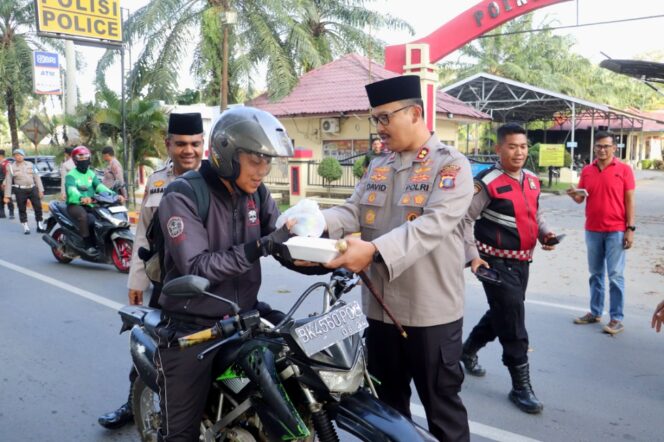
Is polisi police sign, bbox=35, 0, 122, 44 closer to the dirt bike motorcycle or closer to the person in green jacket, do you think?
the person in green jacket

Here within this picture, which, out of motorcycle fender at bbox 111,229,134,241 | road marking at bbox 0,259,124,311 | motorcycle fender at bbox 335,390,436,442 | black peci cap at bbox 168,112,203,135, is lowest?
road marking at bbox 0,259,124,311

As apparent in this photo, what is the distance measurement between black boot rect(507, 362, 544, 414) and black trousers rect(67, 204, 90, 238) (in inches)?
253

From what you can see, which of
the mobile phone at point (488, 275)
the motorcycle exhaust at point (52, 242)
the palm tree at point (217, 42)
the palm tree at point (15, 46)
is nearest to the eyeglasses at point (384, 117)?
the mobile phone at point (488, 275)

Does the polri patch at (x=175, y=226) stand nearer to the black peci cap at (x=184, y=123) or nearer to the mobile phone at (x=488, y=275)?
the black peci cap at (x=184, y=123)

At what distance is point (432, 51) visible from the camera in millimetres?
15211

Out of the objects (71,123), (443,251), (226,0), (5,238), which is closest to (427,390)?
(443,251)

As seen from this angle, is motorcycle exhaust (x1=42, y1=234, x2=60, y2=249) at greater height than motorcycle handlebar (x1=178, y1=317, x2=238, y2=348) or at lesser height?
lesser

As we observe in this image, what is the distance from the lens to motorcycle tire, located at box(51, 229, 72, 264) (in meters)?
8.55

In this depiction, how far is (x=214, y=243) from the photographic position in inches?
94.2

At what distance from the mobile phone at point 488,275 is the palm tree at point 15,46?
85.1 ft

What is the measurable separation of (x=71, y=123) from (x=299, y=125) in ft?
26.4

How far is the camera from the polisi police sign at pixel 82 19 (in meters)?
14.2

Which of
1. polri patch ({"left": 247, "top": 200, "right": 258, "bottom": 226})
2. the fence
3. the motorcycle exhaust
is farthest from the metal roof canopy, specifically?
polri patch ({"left": 247, "top": 200, "right": 258, "bottom": 226})

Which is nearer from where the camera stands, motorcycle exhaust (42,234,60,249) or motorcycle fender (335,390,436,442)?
motorcycle fender (335,390,436,442)
